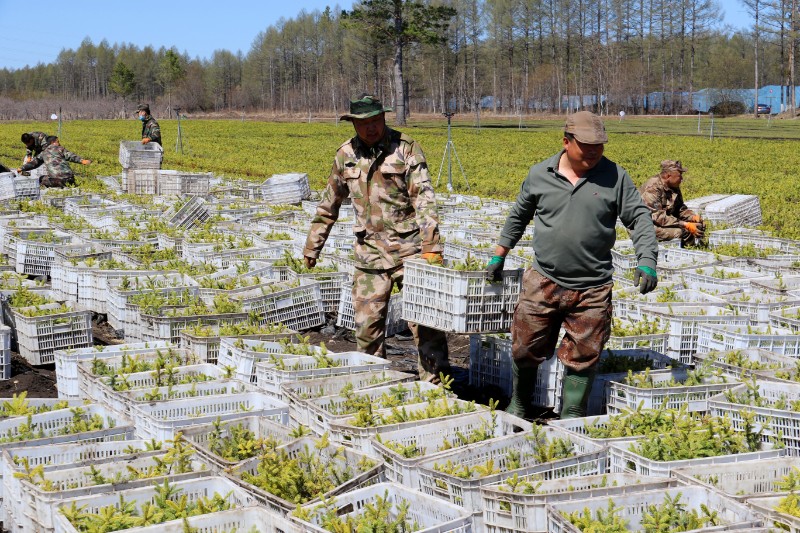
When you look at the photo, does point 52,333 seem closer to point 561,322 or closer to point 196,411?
point 196,411

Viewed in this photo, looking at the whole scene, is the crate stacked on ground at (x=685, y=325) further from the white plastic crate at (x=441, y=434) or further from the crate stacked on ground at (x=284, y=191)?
the crate stacked on ground at (x=284, y=191)

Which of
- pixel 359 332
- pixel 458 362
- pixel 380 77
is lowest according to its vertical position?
pixel 458 362

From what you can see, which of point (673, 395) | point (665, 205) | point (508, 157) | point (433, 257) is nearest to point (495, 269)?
point (433, 257)

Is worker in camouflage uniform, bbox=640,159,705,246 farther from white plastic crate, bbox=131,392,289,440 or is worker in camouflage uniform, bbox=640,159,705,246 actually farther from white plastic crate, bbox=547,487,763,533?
white plastic crate, bbox=547,487,763,533

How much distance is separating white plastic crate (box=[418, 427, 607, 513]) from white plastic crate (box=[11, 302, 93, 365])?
445 centimetres

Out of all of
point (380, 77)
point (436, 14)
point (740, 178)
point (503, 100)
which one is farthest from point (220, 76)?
point (740, 178)

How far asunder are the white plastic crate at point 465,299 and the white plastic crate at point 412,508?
219 cm

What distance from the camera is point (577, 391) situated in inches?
238

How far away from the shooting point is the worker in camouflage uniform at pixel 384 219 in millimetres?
7129

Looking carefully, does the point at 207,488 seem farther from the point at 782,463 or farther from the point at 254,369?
the point at 782,463

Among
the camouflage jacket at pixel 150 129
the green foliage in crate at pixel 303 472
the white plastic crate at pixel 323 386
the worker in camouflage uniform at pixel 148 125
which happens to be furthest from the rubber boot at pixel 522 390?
the camouflage jacket at pixel 150 129

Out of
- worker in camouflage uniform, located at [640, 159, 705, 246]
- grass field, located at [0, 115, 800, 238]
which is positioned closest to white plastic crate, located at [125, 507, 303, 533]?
worker in camouflage uniform, located at [640, 159, 705, 246]

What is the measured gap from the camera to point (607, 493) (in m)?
4.30

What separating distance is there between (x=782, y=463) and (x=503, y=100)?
9253 centimetres
